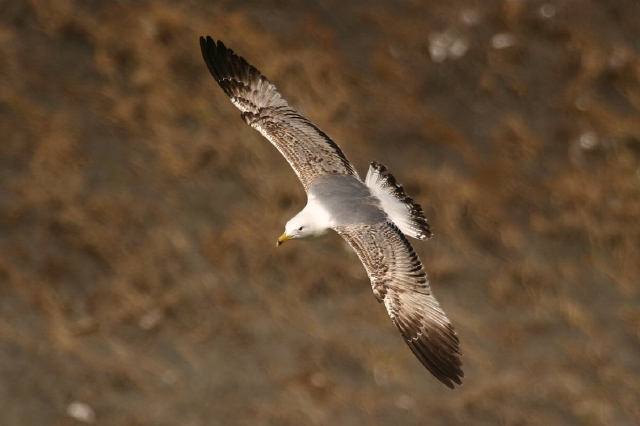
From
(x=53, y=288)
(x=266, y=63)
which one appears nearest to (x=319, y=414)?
(x=53, y=288)

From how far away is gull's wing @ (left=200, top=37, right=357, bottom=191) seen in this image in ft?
23.9

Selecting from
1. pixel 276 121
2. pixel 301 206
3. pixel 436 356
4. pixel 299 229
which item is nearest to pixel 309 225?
pixel 299 229

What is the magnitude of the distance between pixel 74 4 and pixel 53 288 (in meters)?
3.21

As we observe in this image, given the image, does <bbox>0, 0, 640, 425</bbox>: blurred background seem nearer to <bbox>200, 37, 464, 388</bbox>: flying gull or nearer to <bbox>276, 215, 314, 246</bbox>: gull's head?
<bbox>200, 37, 464, 388</bbox>: flying gull

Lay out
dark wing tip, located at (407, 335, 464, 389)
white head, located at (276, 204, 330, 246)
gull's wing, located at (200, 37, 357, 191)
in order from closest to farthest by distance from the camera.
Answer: dark wing tip, located at (407, 335, 464, 389), white head, located at (276, 204, 330, 246), gull's wing, located at (200, 37, 357, 191)

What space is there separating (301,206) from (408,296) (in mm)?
4762

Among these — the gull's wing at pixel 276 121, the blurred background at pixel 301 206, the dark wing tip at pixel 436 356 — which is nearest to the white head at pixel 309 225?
the gull's wing at pixel 276 121

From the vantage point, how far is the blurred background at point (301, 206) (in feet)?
34.6

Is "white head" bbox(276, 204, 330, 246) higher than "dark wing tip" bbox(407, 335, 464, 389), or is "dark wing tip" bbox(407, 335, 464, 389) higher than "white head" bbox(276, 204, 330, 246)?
"white head" bbox(276, 204, 330, 246)

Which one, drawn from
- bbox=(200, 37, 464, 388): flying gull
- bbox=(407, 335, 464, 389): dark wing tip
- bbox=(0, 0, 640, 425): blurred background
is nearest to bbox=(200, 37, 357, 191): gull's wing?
bbox=(200, 37, 464, 388): flying gull

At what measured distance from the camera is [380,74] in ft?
40.6

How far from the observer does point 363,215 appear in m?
6.73

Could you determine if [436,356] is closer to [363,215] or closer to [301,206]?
[363,215]

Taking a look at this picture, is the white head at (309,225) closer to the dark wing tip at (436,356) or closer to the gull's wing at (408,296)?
the gull's wing at (408,296)
